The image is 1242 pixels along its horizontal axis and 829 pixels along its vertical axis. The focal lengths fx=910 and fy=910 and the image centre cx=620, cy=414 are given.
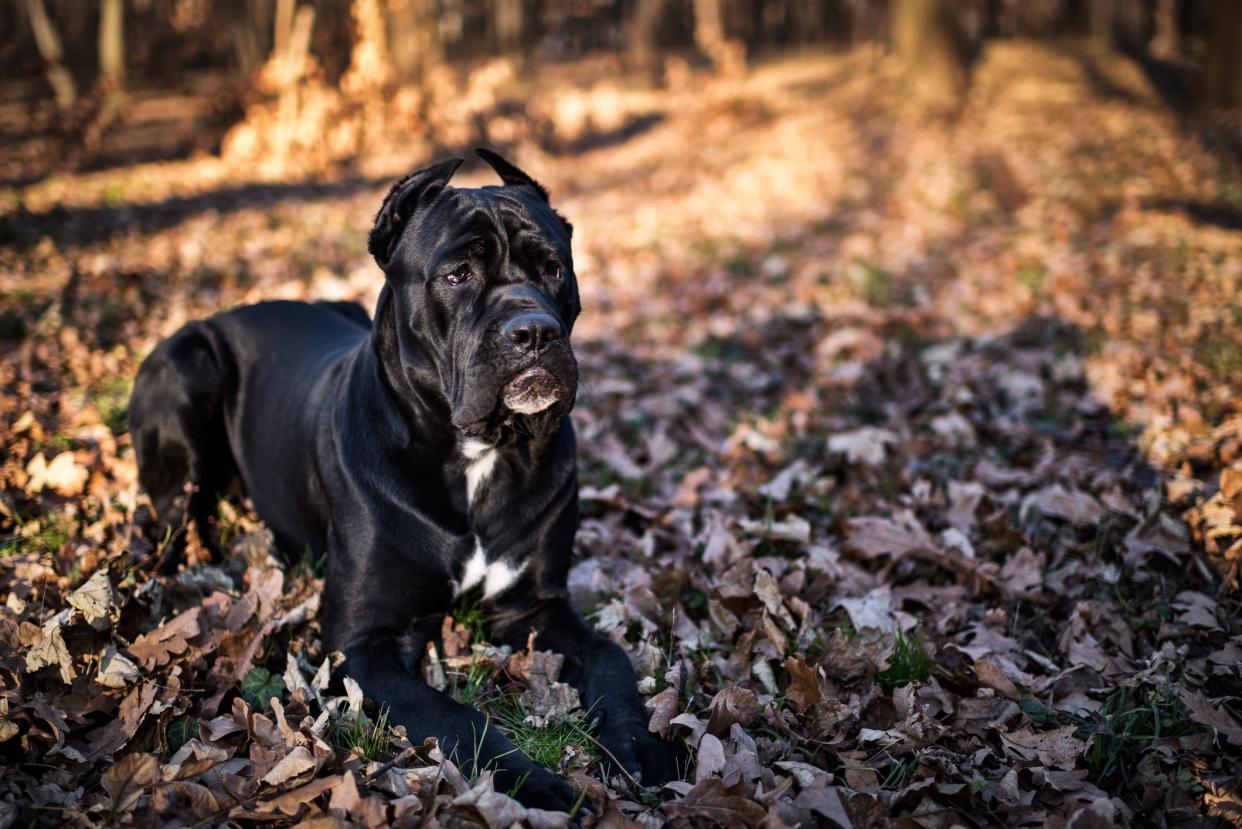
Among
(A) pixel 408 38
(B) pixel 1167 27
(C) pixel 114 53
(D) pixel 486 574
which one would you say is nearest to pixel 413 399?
(D) pixel 486 574

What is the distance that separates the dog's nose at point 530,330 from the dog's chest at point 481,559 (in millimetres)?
417

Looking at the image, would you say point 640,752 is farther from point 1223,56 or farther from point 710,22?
point 710,22

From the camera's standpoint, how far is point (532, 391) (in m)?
2.74

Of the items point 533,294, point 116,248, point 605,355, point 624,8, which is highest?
point 624,8

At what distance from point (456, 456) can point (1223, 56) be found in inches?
650

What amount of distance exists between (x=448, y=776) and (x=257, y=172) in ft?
40.8

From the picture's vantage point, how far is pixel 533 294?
285 centimetres

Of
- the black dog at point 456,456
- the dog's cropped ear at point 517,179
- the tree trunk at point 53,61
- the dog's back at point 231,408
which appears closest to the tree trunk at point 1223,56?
the dog's cropped ear at point 517,179

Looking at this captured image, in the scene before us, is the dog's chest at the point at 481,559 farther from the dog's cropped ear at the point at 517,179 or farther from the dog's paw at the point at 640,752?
the dog's cropped ear at the point at 517,179

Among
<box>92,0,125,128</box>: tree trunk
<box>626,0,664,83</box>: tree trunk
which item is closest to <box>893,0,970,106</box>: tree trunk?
<box>626,0,664,83</box>: tree trunk

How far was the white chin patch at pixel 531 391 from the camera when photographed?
8.90 ft

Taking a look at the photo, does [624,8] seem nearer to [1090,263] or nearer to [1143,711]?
[1090,263]

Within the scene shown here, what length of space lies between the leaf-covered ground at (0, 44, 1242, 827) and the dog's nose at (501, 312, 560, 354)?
0.96 meters

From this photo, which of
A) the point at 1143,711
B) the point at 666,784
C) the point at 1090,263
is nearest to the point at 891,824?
the point at 666,784
